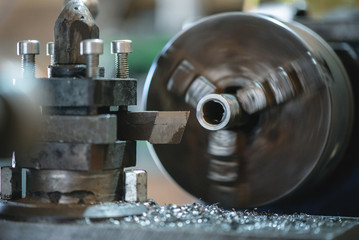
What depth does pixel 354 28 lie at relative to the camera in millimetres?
1142

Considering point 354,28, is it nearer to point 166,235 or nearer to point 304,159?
point 304,159

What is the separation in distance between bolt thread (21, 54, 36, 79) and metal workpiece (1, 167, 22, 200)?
4.4 inches

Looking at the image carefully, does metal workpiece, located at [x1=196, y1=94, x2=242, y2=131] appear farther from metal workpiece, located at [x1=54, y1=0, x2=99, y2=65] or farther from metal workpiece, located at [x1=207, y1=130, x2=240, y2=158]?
metal workpiece, located at [x1=54, y1=0, x2=99, y2=65]

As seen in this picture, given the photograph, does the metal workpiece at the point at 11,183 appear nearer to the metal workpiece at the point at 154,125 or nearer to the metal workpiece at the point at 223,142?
the metal workpiece at the point at 154,125

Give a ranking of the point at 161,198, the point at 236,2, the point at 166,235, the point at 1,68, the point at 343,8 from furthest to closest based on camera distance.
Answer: the point at 236,2 → the point at 161,198 → the point at 343,8 → the point at 1,68 → the point at 166,235

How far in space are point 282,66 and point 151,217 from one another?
0.94ft

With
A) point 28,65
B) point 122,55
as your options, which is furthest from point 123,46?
point 28,65

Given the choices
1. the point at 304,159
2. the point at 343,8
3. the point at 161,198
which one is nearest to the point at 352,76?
the point at 304,159

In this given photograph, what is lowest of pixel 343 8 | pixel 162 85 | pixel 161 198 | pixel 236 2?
pixel 161 198

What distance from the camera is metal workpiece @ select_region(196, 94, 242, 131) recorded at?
32.0 inches

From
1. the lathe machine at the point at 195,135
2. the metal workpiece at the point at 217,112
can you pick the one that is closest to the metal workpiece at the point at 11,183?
the lathe machine at the point at 195,135

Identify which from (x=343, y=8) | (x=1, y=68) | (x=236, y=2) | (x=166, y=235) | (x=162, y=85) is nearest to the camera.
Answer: (x=166, y=235)

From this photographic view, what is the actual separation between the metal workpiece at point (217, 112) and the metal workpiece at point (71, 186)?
0.12 meters

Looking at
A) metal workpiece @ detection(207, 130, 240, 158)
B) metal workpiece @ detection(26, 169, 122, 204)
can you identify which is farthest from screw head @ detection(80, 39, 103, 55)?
metal workpiece @ detection(207, 130, 240, 158)
